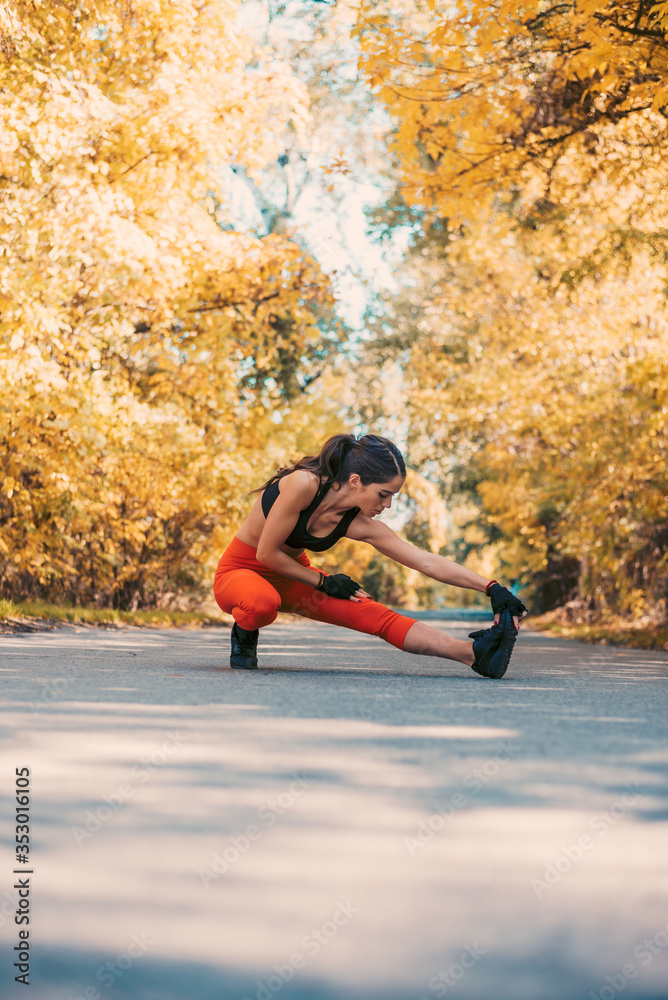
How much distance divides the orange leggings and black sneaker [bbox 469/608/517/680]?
35 centimetres

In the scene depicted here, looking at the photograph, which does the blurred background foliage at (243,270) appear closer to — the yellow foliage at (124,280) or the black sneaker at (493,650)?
the yellow foliage at (124,280)

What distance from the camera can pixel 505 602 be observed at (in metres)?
4.51

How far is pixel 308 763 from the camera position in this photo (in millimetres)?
2453

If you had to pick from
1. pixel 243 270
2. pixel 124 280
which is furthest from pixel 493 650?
pixel 243 270

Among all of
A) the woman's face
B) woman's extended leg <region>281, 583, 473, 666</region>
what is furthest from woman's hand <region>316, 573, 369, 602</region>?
the woman's face

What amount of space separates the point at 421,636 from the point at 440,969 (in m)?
2.94

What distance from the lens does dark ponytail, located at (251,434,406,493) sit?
4.88 m

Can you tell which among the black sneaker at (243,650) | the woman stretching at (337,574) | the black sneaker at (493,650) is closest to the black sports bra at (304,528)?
the woman stretching at (337,574)

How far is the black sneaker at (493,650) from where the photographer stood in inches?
185

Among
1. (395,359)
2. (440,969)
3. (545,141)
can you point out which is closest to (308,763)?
(440,969)

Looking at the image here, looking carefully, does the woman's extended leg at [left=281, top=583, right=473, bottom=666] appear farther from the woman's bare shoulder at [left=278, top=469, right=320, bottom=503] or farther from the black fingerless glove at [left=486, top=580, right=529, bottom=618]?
the woman's bare shoulder at [left=278, top=469, right=320, bottom=503]

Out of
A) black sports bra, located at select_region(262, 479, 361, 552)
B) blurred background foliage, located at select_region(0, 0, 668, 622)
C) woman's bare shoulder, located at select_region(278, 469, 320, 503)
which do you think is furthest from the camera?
blurred background foliage, located at select_region(0, 0, 668, 622)

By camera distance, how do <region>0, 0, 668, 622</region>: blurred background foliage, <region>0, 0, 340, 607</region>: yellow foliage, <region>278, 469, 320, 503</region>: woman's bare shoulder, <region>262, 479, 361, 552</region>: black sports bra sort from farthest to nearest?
<region>0, 0, 340, 607</region>: yellow foliage → <region>0, 0, 668, 622</region>: blurred background foliage → <region>262, 479, 361, 552</region>: black sports bra → <region>278, 469, 320, 503</region>: woman's bare shoulder

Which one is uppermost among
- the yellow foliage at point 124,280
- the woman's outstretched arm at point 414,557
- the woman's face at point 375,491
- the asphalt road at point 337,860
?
the yellow foliage at point 124,280
